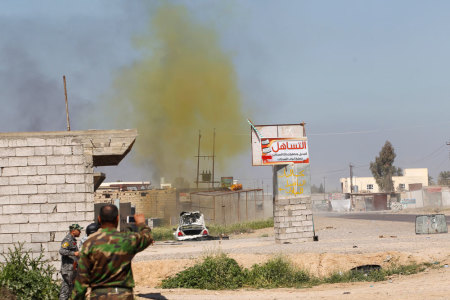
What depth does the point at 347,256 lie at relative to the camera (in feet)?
62.4

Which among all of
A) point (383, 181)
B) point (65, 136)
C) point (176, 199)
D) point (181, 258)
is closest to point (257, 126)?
point (181, 258)

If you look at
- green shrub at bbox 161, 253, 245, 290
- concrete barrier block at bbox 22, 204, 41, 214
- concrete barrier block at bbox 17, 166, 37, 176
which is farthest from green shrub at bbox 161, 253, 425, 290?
concrete barrier block at bbox 17, 166, 37, 176

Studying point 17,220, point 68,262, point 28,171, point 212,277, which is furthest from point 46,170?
point 212,277

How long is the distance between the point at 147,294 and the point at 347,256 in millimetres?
7589

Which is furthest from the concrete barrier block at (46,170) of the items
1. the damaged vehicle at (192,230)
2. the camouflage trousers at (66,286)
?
the damaged vehicle at (192,230)

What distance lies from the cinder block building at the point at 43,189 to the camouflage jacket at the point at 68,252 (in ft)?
10.1

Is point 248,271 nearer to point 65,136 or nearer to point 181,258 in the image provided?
point 181,258

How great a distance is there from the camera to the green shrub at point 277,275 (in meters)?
16.1

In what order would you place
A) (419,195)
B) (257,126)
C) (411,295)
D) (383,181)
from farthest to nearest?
(383,181) < (419,195) < (257,126) < (411,295)

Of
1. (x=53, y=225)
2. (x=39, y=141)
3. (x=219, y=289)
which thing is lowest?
(x=219, y=289)

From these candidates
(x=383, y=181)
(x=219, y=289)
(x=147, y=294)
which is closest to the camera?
(x=147, y=294)

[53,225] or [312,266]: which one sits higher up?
[53,225]

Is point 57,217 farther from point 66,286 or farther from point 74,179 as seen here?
point 66,286

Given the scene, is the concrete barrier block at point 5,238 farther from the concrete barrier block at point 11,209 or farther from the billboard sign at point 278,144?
the billboard sign at point 278,144
